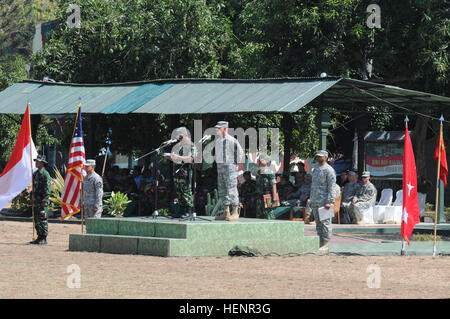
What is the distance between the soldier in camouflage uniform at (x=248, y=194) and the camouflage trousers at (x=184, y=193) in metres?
5.70

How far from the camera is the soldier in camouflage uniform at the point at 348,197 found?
22.7 metres

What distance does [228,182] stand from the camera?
15523 mm

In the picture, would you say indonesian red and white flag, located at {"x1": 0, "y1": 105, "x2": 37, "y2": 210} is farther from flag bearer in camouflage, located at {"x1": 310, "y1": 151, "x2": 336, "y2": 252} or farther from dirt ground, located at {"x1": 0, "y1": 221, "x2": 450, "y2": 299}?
flag bearer in camouflage, located at {"x1": 310, "y1": 151, "x2": 336, "y2": 252}

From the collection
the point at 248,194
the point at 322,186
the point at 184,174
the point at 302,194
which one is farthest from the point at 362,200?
the point at 184,174

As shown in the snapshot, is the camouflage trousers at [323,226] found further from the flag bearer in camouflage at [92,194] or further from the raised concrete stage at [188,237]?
the flag bearer in camouflage at [92,194]

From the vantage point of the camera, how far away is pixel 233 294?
10.5 meters

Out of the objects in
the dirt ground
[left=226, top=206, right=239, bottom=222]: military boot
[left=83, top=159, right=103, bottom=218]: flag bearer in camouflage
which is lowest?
the dirt ground

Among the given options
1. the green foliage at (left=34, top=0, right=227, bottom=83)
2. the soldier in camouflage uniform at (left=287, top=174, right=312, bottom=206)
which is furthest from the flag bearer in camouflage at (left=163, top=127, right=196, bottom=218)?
the green foliage at (left=34, top=0, right=227, bottom=83)

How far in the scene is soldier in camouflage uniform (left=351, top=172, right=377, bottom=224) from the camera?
2234cm

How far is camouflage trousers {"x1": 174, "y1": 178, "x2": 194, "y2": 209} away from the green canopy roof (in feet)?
13.6

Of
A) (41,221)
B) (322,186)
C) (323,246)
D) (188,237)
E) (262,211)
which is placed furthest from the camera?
(262,211)

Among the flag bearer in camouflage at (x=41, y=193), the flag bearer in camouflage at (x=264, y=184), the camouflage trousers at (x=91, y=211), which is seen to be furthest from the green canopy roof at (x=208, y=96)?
the flag bearer in camouflage at (x=41, y=193)

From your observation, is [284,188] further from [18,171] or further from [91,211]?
[18,171]

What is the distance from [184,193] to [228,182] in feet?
4.41
